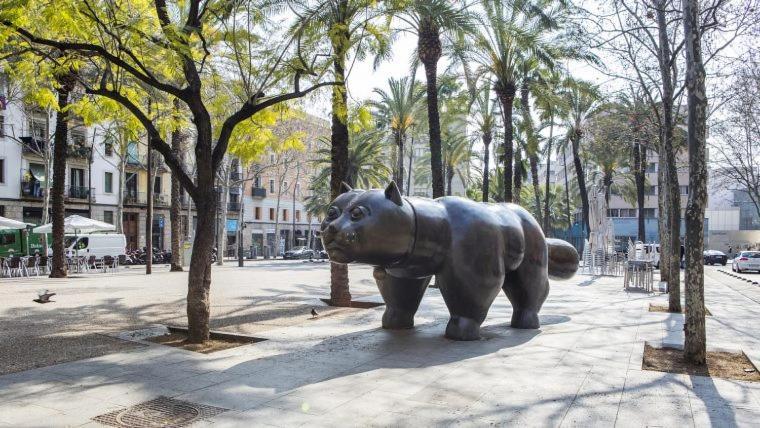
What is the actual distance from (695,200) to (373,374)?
4.16m

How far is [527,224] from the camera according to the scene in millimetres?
8852

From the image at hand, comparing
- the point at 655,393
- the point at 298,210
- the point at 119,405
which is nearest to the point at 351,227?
the point at 119,405

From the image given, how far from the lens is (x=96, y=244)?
31484 millimetres

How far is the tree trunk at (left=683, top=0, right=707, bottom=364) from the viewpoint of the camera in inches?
261

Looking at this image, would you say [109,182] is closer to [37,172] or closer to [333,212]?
[37,172]

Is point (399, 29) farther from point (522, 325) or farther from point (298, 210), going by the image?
point (298, 210)

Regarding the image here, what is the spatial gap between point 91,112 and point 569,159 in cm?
7579

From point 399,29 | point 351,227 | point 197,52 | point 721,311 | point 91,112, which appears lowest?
point 721,311

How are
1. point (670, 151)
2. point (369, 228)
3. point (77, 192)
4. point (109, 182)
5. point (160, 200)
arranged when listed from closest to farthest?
1. point (369, 228)
2. point (670, 151)
3. point (77, 192)
4. point (109, 182)
5. point (160, 200)

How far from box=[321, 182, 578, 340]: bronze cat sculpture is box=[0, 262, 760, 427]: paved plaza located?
1.46 ft

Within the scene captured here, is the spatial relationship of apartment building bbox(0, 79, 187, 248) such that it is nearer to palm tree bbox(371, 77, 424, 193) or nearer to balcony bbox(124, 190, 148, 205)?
balcony bbox(124, 190, 148, 205)

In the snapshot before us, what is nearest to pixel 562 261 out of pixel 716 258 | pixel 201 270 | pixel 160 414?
pixel 201 270

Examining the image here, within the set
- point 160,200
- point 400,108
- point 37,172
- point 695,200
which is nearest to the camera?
point 695,200

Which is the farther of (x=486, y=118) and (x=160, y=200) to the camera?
(x=160, y=200)
